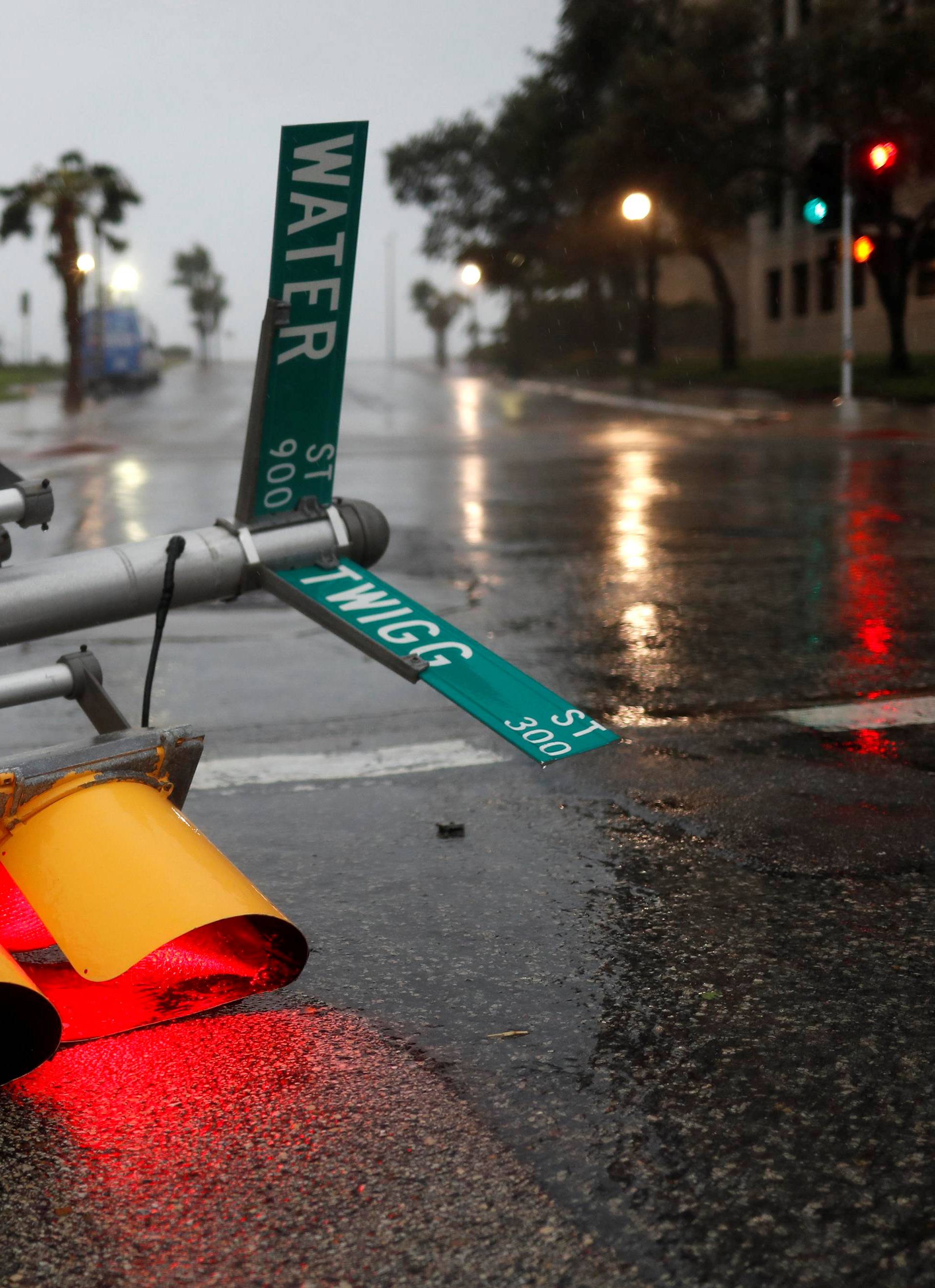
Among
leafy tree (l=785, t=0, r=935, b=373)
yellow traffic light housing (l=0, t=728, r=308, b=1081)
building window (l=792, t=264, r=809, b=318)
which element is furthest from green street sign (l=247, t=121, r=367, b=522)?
building window (l=792, t=264, r=809, b=318)

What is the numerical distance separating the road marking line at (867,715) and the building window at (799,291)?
2186 inches

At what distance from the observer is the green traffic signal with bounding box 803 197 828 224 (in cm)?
2220

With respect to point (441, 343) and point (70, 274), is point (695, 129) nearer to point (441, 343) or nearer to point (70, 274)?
point (70, 274)

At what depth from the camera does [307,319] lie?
2975mm

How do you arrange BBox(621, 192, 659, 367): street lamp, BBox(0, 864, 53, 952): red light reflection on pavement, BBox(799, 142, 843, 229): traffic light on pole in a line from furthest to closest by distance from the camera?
1. BBox(621, 192, 659, 367): street lamp
2. BBox(799, 142, 843, 229): traffic light on pole
3. BBox(0, 864, 53, 952): red light reflection on pavement

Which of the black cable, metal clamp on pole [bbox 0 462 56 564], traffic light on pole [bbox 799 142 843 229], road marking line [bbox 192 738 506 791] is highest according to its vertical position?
traffic light on pole [bbox 799 142 843 229]

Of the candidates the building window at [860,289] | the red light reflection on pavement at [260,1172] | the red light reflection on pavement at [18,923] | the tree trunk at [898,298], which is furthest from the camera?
the building window at [860,289]

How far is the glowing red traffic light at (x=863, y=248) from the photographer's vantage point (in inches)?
945

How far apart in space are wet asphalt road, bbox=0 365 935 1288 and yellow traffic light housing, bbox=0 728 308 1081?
0.11 meters

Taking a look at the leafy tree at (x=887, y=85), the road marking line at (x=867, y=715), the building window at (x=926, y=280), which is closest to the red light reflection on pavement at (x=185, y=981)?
the road marking line at (x=867, y=715)

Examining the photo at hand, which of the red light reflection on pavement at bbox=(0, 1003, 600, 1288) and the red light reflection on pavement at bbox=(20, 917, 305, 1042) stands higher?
the red light reflection on pavement at bbox=(20, 917, 305, 1042)

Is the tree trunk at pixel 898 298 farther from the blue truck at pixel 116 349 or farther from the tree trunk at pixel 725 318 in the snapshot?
the blue truck at pixel 116 349

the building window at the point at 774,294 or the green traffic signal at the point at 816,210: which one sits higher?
the building window at the point at 774,294

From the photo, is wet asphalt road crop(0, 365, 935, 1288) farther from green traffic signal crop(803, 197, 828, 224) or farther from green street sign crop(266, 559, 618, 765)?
green traffic signal crop(803, 197, 828, 224)
